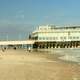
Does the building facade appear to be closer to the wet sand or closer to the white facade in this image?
the white facade

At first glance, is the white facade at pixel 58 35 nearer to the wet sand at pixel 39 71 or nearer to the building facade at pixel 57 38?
the building facade at pixel 57 38

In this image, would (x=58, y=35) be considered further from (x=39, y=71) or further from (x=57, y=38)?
(x=39, y=71)

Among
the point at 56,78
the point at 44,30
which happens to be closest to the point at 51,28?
the point at 44,30

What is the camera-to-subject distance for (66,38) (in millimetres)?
147250

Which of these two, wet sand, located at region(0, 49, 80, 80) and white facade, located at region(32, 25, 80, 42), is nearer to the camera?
wet sand, located at region(0, 49, 80, 80)

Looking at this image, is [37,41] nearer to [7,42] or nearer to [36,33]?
[36,33]

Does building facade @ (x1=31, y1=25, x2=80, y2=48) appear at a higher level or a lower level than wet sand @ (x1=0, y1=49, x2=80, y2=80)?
higher

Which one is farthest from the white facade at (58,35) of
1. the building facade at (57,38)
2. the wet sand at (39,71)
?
the wet sand at (39,71)

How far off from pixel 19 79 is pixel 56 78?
8.28 ft

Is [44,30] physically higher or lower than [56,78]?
higher

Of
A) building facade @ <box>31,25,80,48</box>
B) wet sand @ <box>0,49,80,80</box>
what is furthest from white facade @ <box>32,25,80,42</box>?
wet sand @ <box>0,49,80,80</box>

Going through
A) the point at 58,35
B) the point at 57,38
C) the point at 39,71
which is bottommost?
the point at 39,71

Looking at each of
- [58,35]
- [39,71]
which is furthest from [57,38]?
[39,71]

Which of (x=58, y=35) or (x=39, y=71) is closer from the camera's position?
(x=39, y=71)
